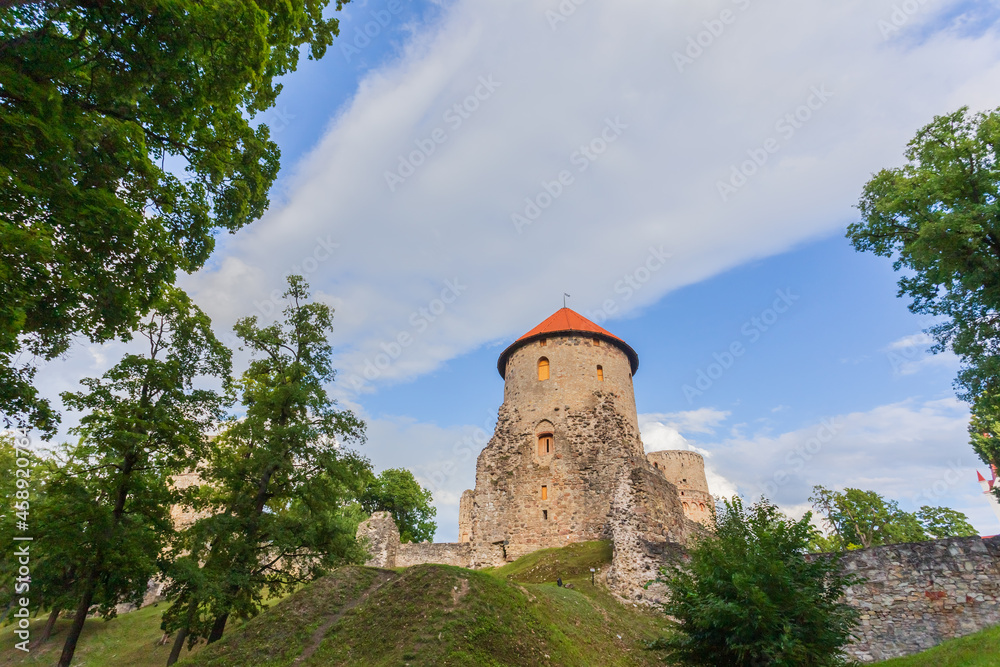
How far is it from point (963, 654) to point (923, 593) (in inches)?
85.3

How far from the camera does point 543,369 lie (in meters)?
25.8

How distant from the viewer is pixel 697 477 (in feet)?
144

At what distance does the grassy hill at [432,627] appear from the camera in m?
9.06

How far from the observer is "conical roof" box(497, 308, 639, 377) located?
86.0 ft

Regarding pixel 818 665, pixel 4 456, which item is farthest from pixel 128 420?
pixel 4 456

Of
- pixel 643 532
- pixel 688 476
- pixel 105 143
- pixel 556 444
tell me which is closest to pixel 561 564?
pixel 643 532

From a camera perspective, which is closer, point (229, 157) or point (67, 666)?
point (229, 157)

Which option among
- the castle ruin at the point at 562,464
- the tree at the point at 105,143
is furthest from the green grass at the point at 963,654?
the tree at the point at 105,143

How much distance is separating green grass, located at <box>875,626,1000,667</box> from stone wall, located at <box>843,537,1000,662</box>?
18.0 inches

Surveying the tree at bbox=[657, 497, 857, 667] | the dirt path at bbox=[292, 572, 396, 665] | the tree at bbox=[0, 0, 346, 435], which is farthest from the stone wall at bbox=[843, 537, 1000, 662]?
the tree at bbox=[0, 0, 346, 435]

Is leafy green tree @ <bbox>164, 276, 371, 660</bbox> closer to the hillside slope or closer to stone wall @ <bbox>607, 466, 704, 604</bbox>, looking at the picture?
the hillside slope

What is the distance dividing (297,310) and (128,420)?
19.4ft

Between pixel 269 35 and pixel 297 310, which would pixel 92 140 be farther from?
pixel 297 310

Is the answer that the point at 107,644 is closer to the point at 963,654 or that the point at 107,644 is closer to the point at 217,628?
the point at 217,628
